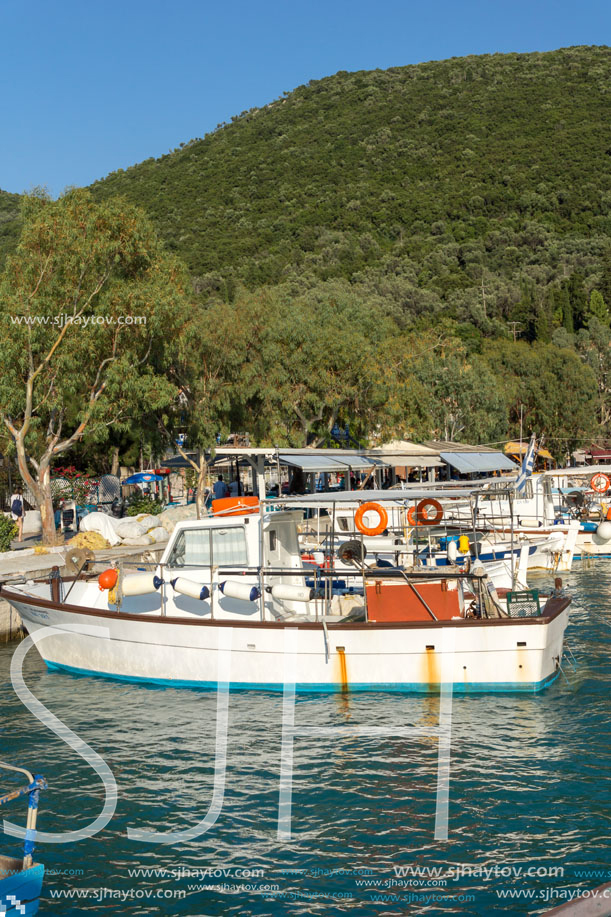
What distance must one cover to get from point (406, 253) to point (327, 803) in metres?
130

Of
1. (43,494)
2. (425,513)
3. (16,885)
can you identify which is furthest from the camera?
(43,494)

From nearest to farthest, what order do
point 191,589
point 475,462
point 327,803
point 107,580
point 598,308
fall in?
point 327,803 → point 191,589 → point 107,580 → point 475,462 → point 598,308

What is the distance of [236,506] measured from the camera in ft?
58.9

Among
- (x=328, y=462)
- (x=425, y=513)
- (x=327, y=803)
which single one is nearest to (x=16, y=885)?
(x=327, y=803)

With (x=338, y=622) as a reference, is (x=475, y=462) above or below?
above

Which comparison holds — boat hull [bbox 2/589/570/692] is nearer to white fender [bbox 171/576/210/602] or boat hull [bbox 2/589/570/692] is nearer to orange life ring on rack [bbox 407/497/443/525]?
white fender [bbox 171/576/210/602]

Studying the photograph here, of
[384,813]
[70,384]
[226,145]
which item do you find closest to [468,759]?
[384,813]

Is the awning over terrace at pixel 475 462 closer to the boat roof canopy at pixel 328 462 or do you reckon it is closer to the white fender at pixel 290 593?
the boat roof canopy at pixel 328 462

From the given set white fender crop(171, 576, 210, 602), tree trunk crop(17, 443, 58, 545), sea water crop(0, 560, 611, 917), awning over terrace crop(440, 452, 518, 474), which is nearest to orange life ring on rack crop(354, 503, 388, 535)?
sea water crop(0, 560, 611, 917)

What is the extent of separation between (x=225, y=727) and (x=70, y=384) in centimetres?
1866

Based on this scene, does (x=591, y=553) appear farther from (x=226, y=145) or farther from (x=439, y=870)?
(x=226, y=145)

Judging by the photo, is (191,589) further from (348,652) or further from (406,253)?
(406,253)

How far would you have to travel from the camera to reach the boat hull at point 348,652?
1482cm

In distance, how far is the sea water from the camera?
890cm
